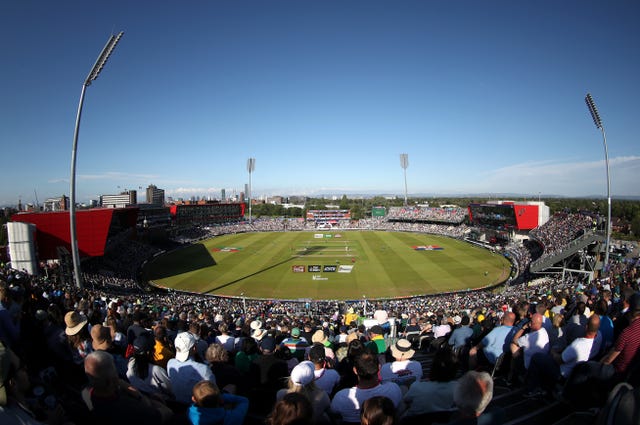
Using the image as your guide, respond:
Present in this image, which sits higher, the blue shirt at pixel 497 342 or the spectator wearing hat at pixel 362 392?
the spectator wearing hat at pixel 362 392

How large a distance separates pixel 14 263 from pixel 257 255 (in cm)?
2643

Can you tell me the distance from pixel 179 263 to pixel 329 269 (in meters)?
19.0

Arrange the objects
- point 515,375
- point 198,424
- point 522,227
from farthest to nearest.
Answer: point 522,227 < point 515,375 < point 198,424

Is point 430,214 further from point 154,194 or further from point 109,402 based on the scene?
point 154,194

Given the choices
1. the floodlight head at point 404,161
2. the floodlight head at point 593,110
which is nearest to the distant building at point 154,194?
the floodlight head at point 404,161

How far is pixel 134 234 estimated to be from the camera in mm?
46406

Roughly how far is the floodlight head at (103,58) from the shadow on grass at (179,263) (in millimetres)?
23841

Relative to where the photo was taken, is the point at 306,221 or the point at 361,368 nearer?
the point at 361,368

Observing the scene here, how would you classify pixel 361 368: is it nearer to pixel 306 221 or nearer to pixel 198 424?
pixel 198 424

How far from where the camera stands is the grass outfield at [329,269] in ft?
93.8

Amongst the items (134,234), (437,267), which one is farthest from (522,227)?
(134,234)

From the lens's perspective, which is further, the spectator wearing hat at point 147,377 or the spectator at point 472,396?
the spectator wearing hat at point 147,377

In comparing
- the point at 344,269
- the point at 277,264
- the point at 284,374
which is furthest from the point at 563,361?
the point at 277,264

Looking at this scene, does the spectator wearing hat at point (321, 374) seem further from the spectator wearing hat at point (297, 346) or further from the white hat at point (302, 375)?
the spectator wearing hat at point (297, 346)
